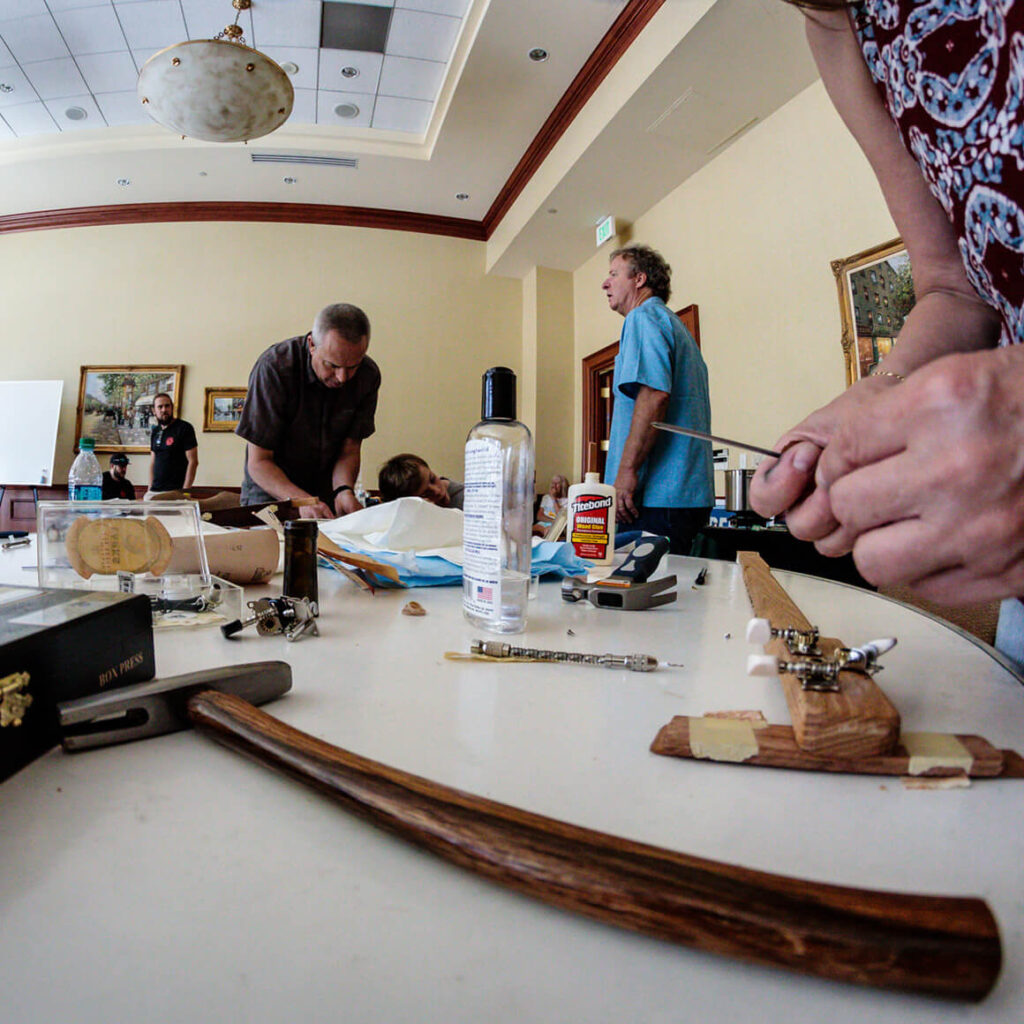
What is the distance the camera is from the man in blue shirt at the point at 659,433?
1.88 metres

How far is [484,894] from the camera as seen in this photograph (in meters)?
0.24

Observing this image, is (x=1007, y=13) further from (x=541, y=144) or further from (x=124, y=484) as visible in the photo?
(x=124, y=484)

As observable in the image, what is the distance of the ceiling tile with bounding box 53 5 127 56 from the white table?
4396 millimetres

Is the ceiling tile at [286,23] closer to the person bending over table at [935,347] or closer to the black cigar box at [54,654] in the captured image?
the person bending over table at [935,347]

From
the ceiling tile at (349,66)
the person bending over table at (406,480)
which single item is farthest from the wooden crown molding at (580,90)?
the person bending over table at (406,480)

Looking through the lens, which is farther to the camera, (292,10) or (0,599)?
(292,10)

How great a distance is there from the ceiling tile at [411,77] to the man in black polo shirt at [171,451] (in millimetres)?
2922

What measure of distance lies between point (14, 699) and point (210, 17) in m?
4.27

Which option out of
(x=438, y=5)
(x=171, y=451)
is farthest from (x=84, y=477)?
(x=438, y=5)

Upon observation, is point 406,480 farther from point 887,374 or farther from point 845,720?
point 845,720

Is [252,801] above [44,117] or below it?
below

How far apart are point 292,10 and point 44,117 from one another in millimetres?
2208

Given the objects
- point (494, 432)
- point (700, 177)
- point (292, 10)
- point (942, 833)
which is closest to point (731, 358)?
point (700, 177)

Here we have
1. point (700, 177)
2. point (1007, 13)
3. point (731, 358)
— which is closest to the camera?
point (1007, 13)
